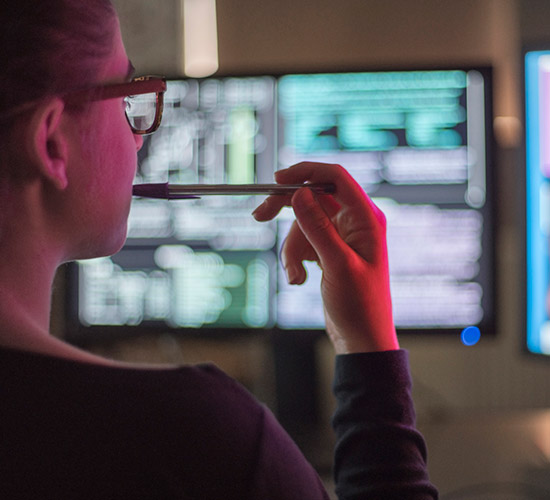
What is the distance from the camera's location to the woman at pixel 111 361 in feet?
1.12

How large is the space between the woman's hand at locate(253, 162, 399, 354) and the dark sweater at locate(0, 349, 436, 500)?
0.18 metres

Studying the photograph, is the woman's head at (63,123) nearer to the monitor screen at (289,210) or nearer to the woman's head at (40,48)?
the woman's head at (40,48)

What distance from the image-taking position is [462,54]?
1111 millimetres

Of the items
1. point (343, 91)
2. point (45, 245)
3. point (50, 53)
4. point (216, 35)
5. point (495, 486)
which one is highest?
point (216, 35)

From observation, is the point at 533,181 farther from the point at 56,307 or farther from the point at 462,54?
the point at 56,307

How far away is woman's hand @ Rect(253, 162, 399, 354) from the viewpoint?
1.71 ft

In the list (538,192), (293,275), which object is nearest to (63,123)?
(293,275)

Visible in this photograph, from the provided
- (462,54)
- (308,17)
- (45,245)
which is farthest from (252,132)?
(45,245)

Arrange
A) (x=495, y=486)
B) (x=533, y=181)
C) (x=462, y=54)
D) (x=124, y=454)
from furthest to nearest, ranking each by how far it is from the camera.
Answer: (x=462, y=54) < (x=533, y=181) < (x=495, y=486) < (x=124, y=454)

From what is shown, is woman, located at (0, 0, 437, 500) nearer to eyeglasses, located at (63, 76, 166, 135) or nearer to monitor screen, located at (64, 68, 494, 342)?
eyeglasses, located at (63, 76, 166, 135)

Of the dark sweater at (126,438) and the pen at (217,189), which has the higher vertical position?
the pen at (217,189)

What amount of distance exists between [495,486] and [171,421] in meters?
0.57

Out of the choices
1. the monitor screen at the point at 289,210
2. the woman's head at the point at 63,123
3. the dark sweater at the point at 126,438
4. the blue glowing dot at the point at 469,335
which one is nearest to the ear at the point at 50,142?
the woman's head at the point at 63,123

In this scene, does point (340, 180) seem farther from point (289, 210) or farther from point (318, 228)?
point (289, 210)
